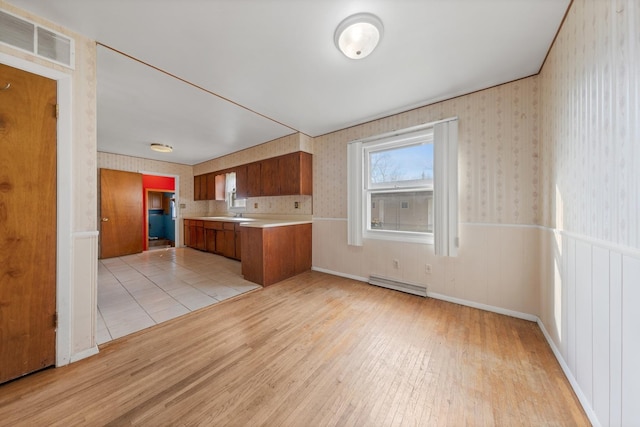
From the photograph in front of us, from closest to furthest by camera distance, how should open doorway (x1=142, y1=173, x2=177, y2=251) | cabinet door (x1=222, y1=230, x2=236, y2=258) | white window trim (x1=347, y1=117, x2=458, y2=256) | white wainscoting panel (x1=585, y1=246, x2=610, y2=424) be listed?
white wainscoting panel (x1=585, y1=246, x2=610, y2=424)
white window trim (x1=347, y1=117, x2=458, y2=256)
cabinet door (x1=222, y1=230, x2=236, y2=258)
open doorway (x1=142, y1=173, x2=177, y2=251)

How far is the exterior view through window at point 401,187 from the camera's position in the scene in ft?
9.25

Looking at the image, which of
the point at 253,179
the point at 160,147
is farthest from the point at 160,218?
the point at 253,179

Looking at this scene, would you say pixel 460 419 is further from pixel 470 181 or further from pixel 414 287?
pixel 470 181

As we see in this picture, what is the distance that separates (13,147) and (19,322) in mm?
1146

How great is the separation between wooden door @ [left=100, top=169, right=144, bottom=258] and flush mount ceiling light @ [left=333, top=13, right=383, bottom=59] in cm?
593

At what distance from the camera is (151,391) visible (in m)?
1.32

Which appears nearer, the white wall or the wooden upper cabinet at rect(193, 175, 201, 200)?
the white wall

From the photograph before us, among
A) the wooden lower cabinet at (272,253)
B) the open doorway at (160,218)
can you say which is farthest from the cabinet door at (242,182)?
the open doorway at (160,218)

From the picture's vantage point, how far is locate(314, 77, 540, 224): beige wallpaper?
2135 mm

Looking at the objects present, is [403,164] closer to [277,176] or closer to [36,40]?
[277,176]

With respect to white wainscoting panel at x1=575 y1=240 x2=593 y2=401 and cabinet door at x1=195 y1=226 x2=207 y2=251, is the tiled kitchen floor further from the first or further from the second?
white wainscoting panel at x1=575 y1=240 x2=593 y2=401

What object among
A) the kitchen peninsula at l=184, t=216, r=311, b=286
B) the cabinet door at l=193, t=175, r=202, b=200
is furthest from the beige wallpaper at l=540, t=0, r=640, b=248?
the cabinet door at l=193, t=175, r=202, b=200

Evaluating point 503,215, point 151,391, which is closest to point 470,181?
point 503,215

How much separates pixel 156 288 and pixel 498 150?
4605 mm
